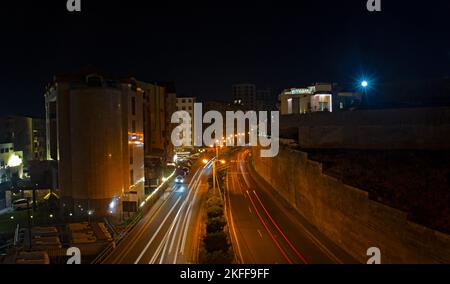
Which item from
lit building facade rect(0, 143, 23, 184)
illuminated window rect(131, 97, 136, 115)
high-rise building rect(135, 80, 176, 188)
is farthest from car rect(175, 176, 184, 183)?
lit building facade rect(0, 143, 23, 184)

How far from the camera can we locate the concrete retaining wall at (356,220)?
12.4m

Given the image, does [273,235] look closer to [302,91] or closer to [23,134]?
[302,91]

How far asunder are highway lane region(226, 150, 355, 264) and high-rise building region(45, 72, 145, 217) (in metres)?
8.84

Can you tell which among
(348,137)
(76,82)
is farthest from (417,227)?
(76,82)

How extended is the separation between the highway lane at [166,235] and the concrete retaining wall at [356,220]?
265 inches

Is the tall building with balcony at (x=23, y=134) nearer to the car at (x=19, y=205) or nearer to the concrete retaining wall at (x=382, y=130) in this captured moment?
the car at (x=19, y=205)

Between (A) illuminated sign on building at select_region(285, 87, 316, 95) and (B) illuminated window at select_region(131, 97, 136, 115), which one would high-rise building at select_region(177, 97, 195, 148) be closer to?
(A) illuminated sign on building at select_region(285, 87, 316, 95)

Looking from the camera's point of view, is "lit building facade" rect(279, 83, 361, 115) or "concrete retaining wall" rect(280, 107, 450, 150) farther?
"lit building facade" rect(279, 83, 361, 115)

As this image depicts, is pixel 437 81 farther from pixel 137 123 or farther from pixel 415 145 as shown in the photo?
pixel 137 123

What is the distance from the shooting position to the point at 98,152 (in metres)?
29.8

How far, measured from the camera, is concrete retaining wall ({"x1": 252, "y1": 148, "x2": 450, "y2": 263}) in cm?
1238

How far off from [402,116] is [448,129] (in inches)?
107

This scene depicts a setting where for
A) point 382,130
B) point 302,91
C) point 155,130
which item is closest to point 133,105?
point 155,130

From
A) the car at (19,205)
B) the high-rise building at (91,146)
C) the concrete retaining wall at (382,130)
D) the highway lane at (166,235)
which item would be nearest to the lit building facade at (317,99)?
the concrete retaining wall at (382,130)
